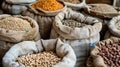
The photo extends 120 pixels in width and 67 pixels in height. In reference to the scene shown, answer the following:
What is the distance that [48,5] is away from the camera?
2.49 metres

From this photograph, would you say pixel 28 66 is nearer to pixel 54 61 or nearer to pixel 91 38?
pixel 54 61

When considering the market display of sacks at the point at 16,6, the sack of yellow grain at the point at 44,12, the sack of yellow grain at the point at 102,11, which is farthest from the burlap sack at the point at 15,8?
the sack of yellow grain at the point at 102,11

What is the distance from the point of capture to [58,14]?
2.35m

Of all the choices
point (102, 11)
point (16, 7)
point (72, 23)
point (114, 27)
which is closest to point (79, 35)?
point (72, 23)

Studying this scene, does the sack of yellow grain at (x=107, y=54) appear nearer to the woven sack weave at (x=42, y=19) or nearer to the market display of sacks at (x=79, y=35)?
the market display of sacks at (x=79, y=35)

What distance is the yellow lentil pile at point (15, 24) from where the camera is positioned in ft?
7.01

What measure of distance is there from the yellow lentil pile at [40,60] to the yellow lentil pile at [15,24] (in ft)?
1.15

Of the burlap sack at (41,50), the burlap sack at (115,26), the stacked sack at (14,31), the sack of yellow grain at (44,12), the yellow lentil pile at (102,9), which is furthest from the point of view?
the yellow lentil pile at (102,9)

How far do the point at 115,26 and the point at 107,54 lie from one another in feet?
1.67

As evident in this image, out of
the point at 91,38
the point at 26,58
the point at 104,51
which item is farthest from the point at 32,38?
the point at 104,51

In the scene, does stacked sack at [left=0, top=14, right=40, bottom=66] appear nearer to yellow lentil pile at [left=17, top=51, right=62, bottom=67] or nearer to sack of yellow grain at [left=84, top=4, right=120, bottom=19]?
yellow lentil pile at [left=17, top=51, right=62, bottom=67]

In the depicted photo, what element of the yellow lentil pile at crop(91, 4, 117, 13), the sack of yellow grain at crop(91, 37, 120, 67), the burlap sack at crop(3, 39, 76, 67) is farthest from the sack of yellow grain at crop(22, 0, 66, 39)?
the sack of yellow grain at crop(91, 37, 120, 67)

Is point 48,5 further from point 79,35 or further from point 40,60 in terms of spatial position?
point 40,60

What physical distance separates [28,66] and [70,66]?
29cm
